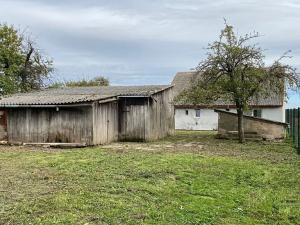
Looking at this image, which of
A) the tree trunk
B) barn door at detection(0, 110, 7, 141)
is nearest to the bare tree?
the tree trunk

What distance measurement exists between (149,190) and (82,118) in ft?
45.9

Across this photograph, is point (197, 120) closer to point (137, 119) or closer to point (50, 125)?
point (137, 119)

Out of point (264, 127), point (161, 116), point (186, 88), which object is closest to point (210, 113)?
point (186, 88)

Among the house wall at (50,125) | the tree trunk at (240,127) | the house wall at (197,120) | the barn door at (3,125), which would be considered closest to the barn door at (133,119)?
the house wall at (50,125)

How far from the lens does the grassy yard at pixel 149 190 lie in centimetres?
863

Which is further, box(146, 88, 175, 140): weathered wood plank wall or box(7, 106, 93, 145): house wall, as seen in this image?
box(146, 88, 175, 140): weathered wood plank wall

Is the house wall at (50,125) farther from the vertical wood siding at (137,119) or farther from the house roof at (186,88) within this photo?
the house roof at (186,88)

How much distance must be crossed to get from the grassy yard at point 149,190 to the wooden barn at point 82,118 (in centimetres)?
659

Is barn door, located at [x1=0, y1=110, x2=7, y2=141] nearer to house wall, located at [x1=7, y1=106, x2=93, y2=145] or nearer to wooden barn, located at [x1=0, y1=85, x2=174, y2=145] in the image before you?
wooden barn, located at [x1=0, y1=85, x2=174, y2=145]

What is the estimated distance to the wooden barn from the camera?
24.4 meters

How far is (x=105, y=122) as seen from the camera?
26.0m

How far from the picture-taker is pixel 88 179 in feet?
41.0

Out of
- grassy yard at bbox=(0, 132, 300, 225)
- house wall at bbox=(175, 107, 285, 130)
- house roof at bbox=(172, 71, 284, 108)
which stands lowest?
grassy yard at bbox=(0, 132, 300, 225)

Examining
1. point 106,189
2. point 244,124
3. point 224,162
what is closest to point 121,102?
point 244,124
